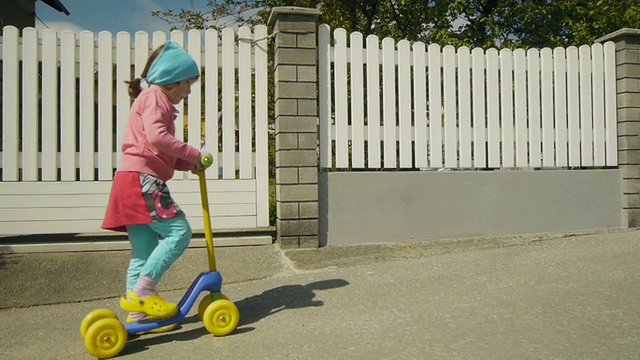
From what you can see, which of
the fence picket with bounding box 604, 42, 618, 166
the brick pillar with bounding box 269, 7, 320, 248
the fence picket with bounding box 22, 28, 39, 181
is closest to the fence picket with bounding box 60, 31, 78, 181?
the fence picket with bounding box 22, 28, 39, 181

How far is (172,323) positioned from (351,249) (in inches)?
96.8

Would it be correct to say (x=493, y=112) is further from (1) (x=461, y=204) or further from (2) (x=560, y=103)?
(1) (x=461, y=204)

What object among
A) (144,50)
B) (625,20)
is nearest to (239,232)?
(144,50)

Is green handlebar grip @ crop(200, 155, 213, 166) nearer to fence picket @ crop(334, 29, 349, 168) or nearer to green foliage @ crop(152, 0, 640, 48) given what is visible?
fence picket @ crop(334, 29, 349, 168)

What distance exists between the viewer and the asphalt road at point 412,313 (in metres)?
2.66

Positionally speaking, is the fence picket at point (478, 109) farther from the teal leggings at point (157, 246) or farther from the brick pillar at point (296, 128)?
the teal leggings at point (157, 246)

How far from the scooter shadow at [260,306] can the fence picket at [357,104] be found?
1664mm

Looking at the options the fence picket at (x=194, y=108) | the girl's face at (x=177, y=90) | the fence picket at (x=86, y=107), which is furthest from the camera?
the fence picket at (x=194, y=108)

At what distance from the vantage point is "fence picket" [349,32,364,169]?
5281mm

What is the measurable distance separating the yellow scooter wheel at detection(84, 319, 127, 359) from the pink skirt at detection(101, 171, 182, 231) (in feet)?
1.65

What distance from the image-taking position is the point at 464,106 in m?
5.62

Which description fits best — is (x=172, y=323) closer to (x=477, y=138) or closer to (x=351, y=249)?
(x=351, y=249)

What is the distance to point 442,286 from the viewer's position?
3750mm

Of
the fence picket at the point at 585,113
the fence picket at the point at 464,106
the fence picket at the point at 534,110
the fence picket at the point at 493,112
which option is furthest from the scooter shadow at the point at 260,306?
the fence picket at the point at 585,113
